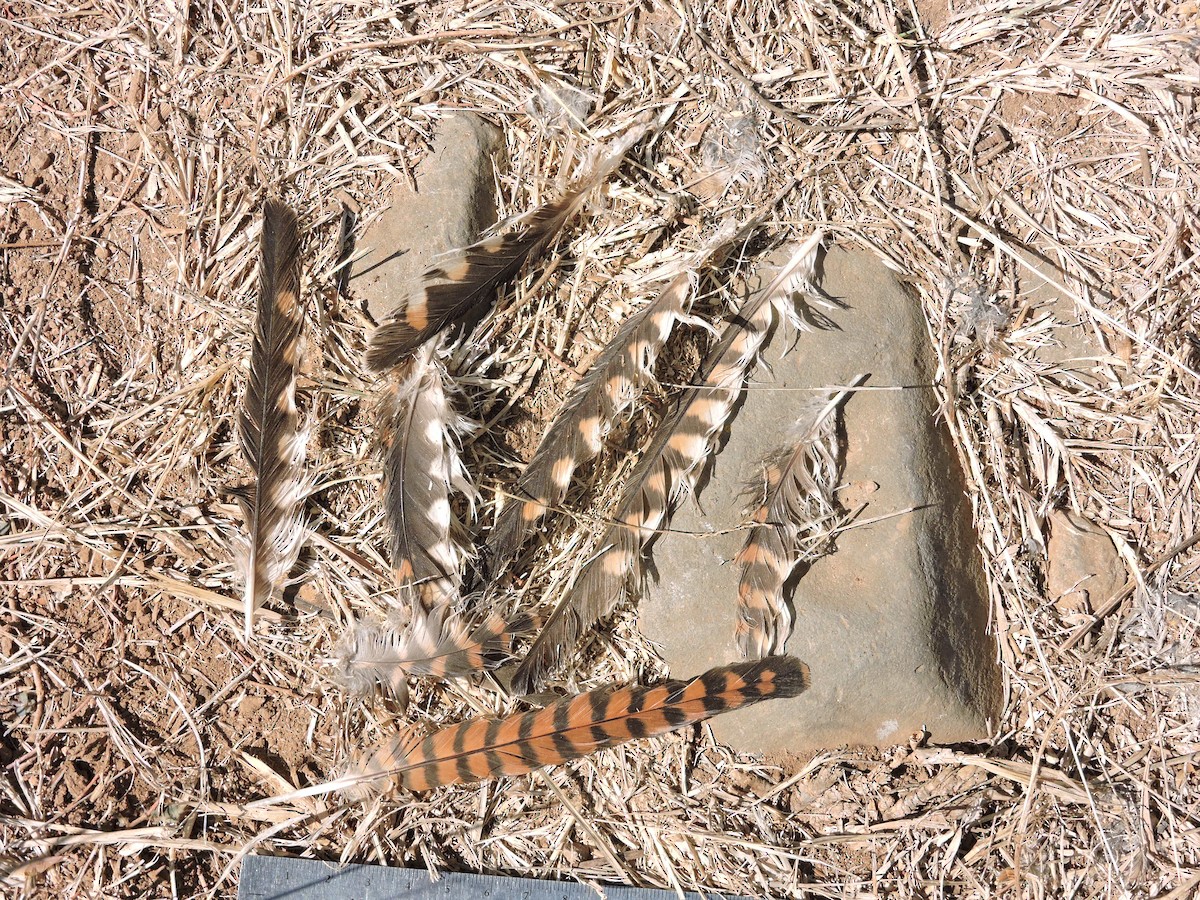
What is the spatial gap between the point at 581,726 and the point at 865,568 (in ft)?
2.99

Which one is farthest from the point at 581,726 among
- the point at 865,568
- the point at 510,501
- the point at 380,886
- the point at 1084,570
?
the point at 1084,570

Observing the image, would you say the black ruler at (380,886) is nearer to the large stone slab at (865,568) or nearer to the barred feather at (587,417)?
the large stone slab at (865,568)

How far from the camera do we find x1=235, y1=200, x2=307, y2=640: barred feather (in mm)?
2357

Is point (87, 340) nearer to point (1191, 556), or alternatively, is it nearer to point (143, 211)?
point (143, 211)

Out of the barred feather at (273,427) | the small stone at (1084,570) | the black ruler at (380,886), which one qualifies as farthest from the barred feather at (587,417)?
the small stone at (1084,570)

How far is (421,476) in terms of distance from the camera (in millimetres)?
2375

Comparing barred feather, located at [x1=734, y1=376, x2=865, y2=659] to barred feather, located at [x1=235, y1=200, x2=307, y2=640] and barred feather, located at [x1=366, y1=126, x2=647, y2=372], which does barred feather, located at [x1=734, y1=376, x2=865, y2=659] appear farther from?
barred feather, located at [x1=235, y1=200, x2=307, y2=640]

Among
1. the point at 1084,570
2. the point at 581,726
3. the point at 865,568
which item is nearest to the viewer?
the point at 581,726

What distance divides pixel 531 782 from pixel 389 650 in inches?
22.3

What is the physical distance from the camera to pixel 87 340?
2604 millimetres

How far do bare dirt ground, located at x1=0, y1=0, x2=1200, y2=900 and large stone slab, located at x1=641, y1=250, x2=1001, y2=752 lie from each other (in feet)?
0.33

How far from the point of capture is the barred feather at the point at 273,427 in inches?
92.8

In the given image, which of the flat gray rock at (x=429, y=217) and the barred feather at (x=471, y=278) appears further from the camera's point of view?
the flat gray rock at (x=429, y=217)

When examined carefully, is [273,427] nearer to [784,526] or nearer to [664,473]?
[664,473]
